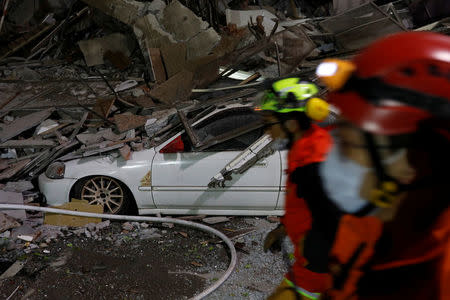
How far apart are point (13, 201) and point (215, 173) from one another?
2.88 m

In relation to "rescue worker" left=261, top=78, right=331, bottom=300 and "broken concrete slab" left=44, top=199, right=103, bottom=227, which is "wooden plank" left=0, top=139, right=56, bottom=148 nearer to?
"broken concrete slab" left=44, top=199, right=103, bottom=227

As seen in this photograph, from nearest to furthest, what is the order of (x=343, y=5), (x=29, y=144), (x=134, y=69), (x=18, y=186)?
(x=18, y=186) → (x=29, y=144) → (x=134, y=69) → (x=343, y=5)

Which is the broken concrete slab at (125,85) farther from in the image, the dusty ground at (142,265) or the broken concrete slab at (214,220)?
the broken concrete slab at (214,220)

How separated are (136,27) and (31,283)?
6.88 metres

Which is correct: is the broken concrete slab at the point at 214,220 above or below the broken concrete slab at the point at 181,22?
below

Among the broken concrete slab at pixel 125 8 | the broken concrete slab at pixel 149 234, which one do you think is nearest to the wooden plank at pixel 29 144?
the broken concrete slab at pixel 149 234

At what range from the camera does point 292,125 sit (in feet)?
7.92

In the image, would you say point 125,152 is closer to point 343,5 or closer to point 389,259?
point 389,259

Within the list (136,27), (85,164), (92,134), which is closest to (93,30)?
(136,27)

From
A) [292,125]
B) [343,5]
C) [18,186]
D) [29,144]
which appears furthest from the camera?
[343,5]

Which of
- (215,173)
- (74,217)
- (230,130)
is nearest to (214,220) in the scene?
(215,173)

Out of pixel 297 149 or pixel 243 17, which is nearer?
pixel 297 149

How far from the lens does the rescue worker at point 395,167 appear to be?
113 cm

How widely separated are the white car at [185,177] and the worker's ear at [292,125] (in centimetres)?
236
